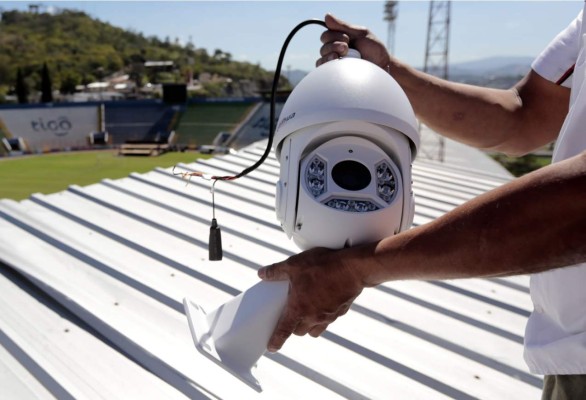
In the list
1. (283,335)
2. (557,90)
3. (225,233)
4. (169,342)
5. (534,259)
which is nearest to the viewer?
(534,259)

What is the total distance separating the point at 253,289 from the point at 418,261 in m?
0.47

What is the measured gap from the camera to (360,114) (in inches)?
37.5

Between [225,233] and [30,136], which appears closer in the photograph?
[225,233]

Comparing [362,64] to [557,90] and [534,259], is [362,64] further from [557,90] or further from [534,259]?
[557,90]

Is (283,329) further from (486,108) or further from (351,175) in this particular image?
(486,108)

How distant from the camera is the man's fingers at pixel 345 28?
1.28 metres

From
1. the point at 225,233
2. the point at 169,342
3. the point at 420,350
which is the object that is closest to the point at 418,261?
the point at 420,350

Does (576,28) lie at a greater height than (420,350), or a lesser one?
greater

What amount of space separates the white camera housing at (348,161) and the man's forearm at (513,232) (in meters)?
0.13

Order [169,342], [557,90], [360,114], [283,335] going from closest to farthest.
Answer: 1. [360,114]
2. [283,335]
3. [557,90]
4. [169,342]

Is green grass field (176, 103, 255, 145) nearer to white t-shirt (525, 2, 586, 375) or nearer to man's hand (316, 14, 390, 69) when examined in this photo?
man's hand (316, 14, 390, 69)

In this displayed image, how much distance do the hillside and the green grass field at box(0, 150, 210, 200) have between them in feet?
65.4

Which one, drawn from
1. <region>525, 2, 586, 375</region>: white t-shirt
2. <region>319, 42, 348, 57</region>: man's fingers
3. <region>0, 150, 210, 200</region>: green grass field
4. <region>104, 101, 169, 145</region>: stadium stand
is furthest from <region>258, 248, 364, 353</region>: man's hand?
<region>104, 101, 169, 145</region>: stadium stand

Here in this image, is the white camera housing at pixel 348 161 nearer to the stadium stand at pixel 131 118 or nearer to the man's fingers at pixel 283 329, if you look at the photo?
the man's fingers at pixel 283 329
